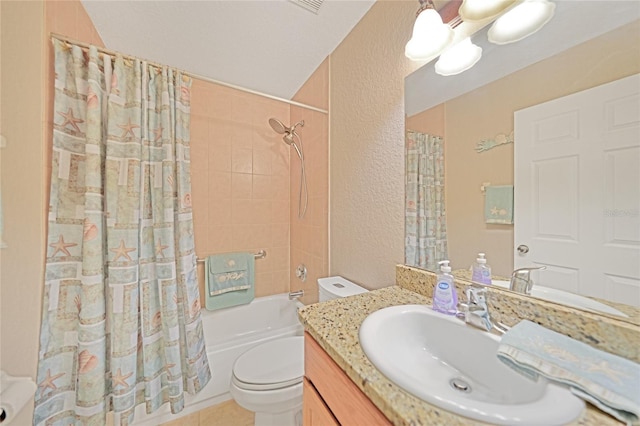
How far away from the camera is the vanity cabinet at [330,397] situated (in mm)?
459

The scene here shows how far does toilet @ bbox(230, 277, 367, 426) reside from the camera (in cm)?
108

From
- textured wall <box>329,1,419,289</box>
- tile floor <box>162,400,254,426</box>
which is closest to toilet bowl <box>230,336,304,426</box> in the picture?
tile floor <box>162,400,254,426</box>

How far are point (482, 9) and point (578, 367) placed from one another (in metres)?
0.97

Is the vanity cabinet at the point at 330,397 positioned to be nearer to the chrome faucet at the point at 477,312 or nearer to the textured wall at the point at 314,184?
the chrome faucet at the point at 477,312

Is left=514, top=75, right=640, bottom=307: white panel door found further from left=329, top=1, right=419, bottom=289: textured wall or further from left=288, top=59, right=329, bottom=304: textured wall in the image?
left=288, top=59, right=329, bottom=304: textured wall

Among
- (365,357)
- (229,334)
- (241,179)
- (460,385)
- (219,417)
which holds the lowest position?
(219,417)

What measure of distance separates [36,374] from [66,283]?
1.18 feet

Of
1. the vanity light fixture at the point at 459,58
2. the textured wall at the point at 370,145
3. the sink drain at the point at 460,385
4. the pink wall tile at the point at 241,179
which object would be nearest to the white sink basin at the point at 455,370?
the sink drain at the point at 460,385

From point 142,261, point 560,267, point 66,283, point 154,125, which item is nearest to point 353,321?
point 560,267

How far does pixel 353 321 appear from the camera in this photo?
2.21ft

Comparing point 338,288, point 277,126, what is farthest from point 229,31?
point 338,288

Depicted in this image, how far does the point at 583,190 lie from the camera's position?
21.7 inches

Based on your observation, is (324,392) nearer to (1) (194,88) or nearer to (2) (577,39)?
(2) (577,39)

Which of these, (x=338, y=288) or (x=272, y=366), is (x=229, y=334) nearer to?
(x=272, y=366)
